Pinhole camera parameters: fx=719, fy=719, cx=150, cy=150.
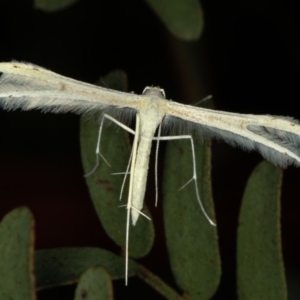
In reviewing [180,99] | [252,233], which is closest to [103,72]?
[180,99]

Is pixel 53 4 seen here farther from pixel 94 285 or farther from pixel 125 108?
pixel 94 285

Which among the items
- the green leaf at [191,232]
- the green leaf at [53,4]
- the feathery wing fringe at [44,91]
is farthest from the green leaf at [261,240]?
the green leaf at [53,4]

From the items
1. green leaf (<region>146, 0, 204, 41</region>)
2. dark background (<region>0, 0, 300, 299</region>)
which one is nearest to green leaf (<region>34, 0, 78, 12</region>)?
green leaf (<region>146, 0, 204, 41</region>)

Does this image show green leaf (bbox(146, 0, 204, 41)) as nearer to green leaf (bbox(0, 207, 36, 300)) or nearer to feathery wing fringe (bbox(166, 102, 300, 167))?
feathery wing fringe (bbox(166, 102, 300, 167))

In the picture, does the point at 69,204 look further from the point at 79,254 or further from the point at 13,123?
the point at 79,254

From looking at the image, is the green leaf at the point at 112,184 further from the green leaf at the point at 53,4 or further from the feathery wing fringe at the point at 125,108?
the green leaf at the point at 53,4
